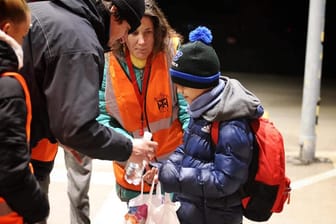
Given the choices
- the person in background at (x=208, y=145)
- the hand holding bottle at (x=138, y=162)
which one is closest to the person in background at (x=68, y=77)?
the hand holding bottle at (x=138, y=162)

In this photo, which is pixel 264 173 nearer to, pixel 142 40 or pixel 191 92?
pixel 191 92

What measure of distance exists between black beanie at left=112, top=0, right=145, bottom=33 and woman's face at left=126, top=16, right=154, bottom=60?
0.74m

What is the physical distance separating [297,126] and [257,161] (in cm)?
608

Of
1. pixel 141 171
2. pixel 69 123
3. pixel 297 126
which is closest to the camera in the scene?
pixel 69 123

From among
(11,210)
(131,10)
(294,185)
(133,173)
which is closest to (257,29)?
(294,185)

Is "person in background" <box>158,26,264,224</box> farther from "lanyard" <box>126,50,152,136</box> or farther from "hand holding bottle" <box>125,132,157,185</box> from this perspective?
"lanyard" <box>126,50,152,136</box>

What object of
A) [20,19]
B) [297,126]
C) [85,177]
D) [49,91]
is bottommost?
[297,126]

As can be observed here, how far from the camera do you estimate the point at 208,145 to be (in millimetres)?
2852

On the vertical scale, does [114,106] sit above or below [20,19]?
below

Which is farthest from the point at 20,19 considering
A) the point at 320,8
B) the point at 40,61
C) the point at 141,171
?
the point at 320,8

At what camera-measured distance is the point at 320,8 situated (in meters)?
6.59

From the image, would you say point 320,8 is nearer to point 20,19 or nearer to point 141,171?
point 141,171

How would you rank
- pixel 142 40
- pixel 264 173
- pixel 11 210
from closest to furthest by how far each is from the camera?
pixel 11 210
pixel 264 173
pixel 142 40

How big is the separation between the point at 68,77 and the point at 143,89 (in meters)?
1.24
